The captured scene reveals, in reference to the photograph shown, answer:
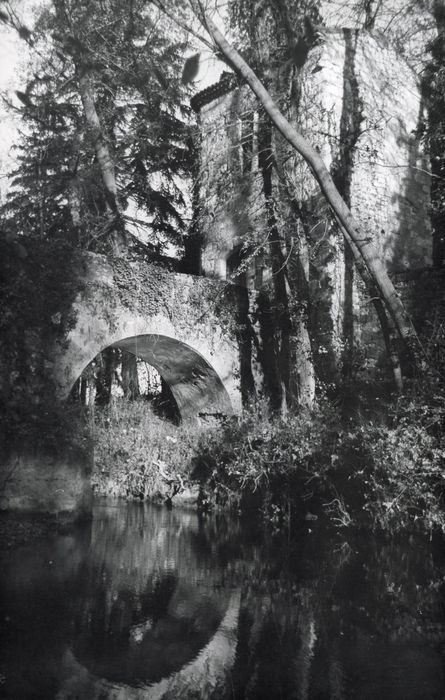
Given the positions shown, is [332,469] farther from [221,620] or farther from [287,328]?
[287,328]

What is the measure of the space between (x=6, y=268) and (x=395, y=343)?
5584 mm

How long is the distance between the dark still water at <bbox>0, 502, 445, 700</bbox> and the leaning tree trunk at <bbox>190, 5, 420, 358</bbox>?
3.01 meters

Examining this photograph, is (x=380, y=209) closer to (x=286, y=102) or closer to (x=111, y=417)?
(x=286, y=102)

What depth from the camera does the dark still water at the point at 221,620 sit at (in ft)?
9.85

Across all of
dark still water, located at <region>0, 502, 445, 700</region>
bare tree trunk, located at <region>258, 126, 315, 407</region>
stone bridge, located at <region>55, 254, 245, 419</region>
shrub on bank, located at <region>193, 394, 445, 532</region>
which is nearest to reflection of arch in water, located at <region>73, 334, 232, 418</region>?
stone bridge, located at <region>55, 254, 245, 419</region>

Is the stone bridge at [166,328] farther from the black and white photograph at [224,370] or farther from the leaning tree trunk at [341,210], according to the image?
the leaning tree trunk at [341,210]

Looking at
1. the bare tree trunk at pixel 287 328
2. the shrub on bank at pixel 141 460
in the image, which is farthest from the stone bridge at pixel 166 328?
the shrub on bank at pixel 141 460

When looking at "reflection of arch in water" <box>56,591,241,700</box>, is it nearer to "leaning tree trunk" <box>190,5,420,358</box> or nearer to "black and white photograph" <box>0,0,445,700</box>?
"black and white photograph" <box>0,0,445,700</box>

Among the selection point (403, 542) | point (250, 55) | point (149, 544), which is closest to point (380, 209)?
point (250, 55)

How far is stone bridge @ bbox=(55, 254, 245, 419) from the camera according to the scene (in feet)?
30.0

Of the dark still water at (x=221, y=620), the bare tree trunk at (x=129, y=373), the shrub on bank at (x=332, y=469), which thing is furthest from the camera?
the bare tree trunk at (x=129, y=373)

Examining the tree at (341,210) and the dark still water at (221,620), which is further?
the tree at (341,210)

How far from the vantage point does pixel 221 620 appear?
13.2 ft

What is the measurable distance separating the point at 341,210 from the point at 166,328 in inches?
151
